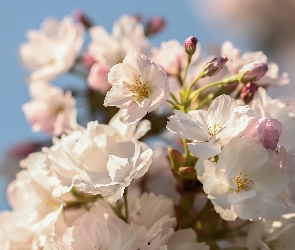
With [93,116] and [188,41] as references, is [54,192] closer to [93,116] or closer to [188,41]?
[188,41]

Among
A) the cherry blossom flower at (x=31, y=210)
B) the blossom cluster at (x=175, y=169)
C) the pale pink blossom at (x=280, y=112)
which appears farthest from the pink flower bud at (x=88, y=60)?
the pale pink blossom at (x=280, y=112)

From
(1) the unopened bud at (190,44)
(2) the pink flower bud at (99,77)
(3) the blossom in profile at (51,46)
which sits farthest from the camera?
(3) the blossom in profile at (51,46)

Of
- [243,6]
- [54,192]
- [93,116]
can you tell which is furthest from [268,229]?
[243,6]

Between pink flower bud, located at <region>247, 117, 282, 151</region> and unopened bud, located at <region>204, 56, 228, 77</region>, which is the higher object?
unopened bud, located at <region>204, 56, 228, 77</region>

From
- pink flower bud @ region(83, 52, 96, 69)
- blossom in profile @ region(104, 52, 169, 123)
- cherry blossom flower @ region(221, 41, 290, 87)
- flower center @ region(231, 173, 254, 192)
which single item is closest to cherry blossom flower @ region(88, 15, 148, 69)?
pink flower bud @ region(83, 52, 96, 69)

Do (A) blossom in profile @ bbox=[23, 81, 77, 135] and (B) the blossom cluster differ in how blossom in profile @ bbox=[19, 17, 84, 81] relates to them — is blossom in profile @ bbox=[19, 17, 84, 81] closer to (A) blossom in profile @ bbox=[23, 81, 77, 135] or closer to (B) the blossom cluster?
(A) blossom in profile @ bbox=[23, 81, 77, 135]

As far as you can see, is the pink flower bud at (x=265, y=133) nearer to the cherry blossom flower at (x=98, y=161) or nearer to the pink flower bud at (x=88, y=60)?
the cherry blossom flower at (x=98, y=161)

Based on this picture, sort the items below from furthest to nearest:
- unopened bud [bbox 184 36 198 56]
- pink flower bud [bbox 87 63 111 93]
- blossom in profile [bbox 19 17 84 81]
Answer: blossom in profile [bbox 19 17 84 81], pink flower bud [bbox 87 63 111 93], unopened bud [bbox 184 36 198 56]
